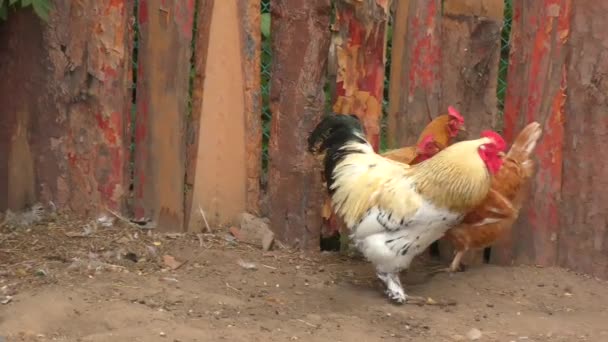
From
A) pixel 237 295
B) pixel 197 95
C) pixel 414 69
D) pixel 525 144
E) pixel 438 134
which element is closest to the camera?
pixel 237 295

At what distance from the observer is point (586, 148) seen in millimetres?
5320

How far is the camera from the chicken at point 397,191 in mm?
5109

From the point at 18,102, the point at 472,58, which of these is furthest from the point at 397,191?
the point at 18,102

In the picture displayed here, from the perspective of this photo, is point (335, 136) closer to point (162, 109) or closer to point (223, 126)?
point (223, 126)

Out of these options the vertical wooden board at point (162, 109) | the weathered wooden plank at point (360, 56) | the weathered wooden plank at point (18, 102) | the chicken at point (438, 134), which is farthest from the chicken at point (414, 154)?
the weathered wooden plank at point (18, 102)

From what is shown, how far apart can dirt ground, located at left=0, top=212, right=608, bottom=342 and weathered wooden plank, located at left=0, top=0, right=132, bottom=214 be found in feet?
0.74

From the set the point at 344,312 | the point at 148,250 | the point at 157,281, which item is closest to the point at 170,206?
the point at 148,250

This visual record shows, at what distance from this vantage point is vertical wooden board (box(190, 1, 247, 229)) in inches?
218

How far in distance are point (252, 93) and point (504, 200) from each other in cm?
144

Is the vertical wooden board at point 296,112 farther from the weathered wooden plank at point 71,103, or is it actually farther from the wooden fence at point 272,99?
the weathered wooden plank at point 71,103

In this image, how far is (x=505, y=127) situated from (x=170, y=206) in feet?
6.09

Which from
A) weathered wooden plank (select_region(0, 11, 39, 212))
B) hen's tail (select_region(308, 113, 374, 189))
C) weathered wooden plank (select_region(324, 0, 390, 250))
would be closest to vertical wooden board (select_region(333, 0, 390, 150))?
weathered wooden plank (select_region(324, 0, 390, 250))

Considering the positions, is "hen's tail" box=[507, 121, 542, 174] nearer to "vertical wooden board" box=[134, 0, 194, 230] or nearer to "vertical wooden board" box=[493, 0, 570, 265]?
"vertical wooden board" box=[493, 0, 570, 265]

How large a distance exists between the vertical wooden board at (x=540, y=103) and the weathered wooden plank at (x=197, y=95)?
160cm
